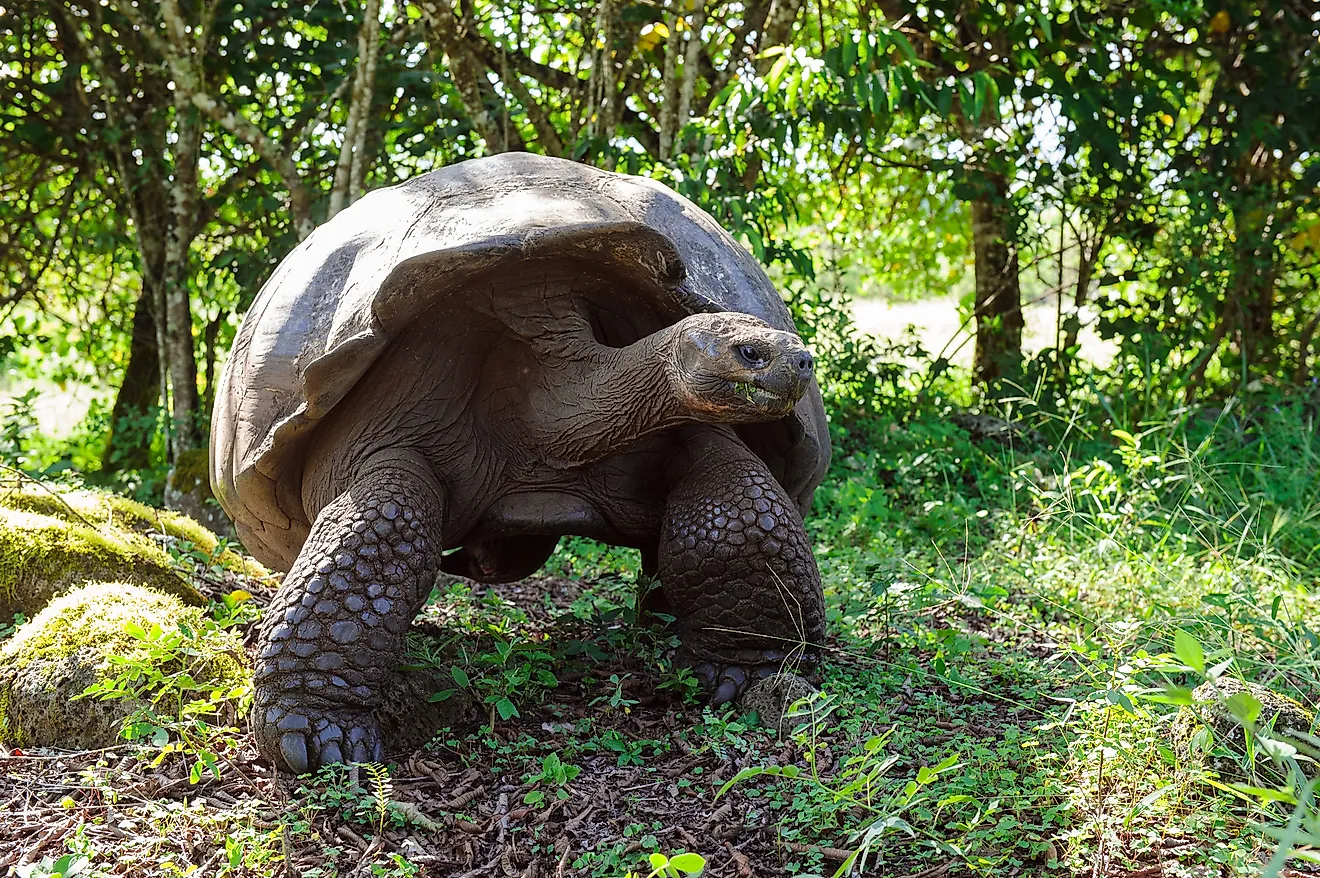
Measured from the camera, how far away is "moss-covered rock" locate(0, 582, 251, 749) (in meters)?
2.89

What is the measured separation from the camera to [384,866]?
2275mm

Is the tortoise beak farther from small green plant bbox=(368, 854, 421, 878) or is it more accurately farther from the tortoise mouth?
small green plant bbox=(368, 854, 421, 878)

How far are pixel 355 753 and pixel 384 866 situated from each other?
0.48 metres

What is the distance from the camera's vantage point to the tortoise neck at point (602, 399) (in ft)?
9.29

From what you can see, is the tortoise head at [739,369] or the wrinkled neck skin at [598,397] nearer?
the tortoise head at [739,369]

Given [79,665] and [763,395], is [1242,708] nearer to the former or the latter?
[763,395]

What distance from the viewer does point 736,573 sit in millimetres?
3053

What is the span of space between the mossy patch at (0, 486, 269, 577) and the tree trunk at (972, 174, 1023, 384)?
190 inches

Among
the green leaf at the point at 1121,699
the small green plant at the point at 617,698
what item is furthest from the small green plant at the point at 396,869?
the green leaf at the point at 1121,699

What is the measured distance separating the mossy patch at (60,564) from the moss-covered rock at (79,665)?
1.57 ft

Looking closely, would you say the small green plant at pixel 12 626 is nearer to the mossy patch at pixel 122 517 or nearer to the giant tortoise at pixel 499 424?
the mossy patch at pixel 122 517

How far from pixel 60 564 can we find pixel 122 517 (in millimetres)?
893

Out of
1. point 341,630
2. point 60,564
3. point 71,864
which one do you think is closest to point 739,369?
point 341,630

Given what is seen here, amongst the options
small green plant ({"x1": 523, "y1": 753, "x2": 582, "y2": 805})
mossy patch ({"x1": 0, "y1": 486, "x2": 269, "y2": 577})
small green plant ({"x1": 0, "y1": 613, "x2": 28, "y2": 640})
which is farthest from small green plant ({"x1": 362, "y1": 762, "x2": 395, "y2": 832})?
mossy patch ({"x1": 0, "y1": 486, "x2": 269, "y2": 577})
